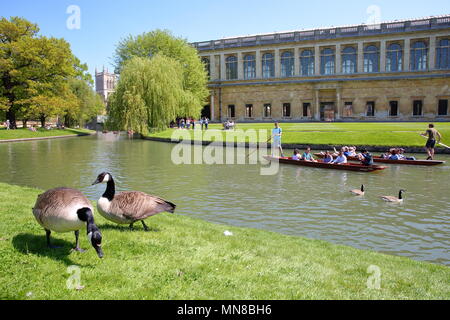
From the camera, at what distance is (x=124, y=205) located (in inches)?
296

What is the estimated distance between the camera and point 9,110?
52.4 metres

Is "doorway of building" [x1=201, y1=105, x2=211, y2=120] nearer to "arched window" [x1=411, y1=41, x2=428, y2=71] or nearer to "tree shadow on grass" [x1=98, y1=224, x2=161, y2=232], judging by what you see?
"arched window" [x1=411, y1=41, x2=428, y2=71]

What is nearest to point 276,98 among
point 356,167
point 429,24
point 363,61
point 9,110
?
point 363,61

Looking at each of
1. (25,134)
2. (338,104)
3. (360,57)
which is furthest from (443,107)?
(25,134)

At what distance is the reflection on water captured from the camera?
9625 mm

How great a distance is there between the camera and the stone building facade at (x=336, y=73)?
57.5m

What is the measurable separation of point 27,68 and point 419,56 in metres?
59.1

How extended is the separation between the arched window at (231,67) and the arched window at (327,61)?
53.6ft

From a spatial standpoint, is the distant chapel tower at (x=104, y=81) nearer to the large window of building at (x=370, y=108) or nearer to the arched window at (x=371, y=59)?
the arched window at (x=371, y=59)

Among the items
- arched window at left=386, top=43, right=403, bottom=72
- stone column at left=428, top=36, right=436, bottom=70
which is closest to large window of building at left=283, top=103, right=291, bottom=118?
arched window at left=386, top=43, right=403, bottom=72

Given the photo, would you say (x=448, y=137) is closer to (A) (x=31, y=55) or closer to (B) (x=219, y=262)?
(B) (x=219, y=262)

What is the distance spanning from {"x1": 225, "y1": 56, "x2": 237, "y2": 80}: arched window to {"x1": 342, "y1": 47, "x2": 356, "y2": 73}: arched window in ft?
65.6

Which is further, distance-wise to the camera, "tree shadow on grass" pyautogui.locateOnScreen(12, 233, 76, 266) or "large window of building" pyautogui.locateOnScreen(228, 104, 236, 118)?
"large window of building" pyautogui.locateOnScreen(228, 104, 236, 118)
